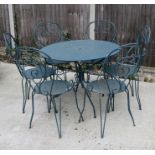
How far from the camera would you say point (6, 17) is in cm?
591

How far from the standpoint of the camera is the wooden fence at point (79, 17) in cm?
471

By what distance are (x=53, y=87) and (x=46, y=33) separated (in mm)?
1954

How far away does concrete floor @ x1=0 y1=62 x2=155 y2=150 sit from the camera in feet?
9.45

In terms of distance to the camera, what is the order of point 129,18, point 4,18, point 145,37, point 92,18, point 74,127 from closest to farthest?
point 74,127, point 145,37, point 129,18, point 92,18, point 4,18

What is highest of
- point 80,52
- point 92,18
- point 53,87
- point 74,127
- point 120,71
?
point 92,18

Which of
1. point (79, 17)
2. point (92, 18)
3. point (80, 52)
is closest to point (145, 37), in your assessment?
point (80, 52)

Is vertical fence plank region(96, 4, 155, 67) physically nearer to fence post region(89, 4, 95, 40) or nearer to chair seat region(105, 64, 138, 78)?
fence post region(89, 4, 95, 40)

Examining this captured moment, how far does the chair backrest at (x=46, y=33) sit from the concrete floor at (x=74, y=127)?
1.10 metres

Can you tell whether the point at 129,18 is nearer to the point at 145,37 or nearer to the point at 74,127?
the point at 145,37

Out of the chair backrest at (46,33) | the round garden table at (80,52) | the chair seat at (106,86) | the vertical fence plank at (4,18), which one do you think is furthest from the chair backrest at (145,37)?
the vertical fence plank at (4,18)

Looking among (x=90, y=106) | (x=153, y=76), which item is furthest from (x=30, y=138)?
(x=153, y=76)

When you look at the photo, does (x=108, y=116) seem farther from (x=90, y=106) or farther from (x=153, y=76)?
(x=153, y=76)

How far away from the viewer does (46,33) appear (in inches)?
195
